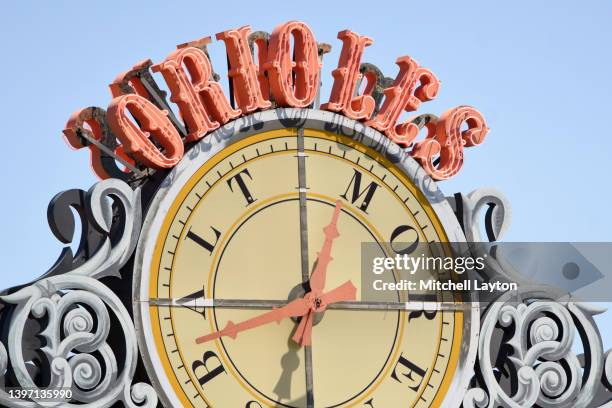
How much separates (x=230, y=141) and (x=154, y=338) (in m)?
2.33

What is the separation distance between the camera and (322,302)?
908 inches

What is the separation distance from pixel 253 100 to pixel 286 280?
6.31ft

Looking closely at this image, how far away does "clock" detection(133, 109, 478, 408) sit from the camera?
2236 centimetres

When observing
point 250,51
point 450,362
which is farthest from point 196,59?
point 450,362

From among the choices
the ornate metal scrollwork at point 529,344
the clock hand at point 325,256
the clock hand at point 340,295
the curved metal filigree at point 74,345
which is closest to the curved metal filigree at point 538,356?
the ornate metal scrollwork at point 529,344

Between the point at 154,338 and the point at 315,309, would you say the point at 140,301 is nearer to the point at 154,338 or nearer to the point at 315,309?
the point at 154,338

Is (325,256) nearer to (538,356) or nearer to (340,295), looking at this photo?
(340,295)

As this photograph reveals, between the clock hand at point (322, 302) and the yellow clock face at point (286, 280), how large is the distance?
82mm

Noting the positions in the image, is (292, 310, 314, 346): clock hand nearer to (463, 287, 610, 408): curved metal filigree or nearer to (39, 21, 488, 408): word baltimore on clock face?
(39, 21, 488, 408): word baltimore on clock face

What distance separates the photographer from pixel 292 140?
77.1 feet

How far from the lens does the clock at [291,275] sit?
22359 mm

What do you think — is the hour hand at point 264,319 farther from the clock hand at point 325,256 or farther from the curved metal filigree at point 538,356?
the curved metal filigree at point 538,356

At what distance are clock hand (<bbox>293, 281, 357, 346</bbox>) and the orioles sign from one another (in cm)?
175

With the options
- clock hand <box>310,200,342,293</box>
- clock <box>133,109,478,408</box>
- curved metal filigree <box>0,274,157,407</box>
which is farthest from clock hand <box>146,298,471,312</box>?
curved metal filigree <box>0,274,157,407</box>
